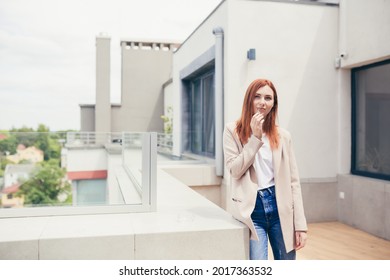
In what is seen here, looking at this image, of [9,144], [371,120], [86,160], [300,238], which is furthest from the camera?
[371,120]

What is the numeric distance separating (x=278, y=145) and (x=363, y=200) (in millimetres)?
3416

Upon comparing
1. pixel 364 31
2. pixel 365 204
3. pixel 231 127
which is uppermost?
pixel 364 31

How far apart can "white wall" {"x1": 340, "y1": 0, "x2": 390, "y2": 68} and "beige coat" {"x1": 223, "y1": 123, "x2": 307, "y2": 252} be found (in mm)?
3204

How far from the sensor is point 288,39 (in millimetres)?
5062

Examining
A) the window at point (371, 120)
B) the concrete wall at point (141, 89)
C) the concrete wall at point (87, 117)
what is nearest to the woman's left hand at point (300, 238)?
the window at point (371, 120)

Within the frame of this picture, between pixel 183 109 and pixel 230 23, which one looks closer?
pixel 230 23

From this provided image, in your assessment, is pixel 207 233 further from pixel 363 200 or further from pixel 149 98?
pixel 149 98

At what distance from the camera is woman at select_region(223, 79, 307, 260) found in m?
1.74

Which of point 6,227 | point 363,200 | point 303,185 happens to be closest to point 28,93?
point 6,227

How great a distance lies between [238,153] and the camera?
1815mm

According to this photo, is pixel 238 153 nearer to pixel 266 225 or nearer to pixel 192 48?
pixel 266 225

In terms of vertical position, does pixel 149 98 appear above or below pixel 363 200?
above

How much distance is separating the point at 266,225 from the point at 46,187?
1603 millimetres

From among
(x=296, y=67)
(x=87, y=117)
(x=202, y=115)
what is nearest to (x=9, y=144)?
(x=296, y=67)
